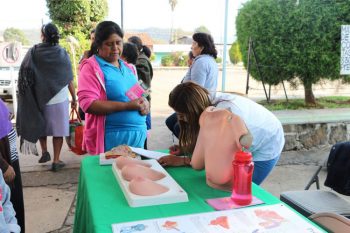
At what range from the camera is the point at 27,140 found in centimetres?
354

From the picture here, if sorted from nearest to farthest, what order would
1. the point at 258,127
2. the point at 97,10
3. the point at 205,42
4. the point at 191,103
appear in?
the point at 191,103
the point at 258,127
the point at 205,42
the point at 97,10

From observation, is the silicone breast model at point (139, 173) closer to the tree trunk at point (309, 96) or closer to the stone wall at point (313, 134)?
the stone wall at point (313, 134)

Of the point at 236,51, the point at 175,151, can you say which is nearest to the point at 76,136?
the point at 175,151

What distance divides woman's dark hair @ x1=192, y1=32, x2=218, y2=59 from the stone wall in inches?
59.1

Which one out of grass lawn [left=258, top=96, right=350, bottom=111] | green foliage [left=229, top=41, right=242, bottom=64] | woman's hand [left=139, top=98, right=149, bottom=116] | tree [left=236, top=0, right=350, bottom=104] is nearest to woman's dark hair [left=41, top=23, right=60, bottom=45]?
woman's hand [left=139, top=98, right=149, bottom=116]

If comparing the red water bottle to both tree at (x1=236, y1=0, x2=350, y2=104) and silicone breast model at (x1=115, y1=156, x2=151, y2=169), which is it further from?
tree at (x1=236, y1=0, x2=350, y2=104)

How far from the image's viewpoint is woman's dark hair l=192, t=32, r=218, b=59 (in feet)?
12.0

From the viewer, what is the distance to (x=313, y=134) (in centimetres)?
461

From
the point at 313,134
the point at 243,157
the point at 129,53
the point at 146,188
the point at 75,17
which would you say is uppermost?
the point at 75,17

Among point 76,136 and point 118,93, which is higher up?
point 118,93

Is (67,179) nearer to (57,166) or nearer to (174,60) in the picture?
(57,166)

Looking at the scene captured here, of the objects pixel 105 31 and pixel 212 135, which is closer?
pixel 212 135

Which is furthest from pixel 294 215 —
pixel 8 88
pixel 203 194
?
pixel 8 88

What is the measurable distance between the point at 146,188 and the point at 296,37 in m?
4.77
